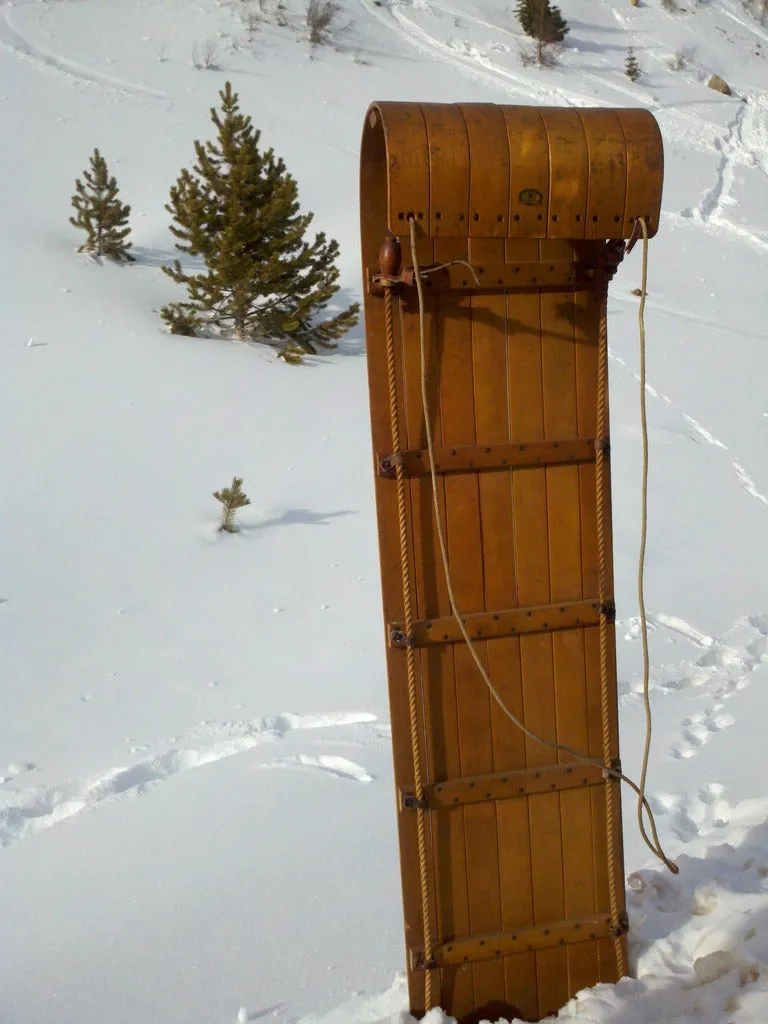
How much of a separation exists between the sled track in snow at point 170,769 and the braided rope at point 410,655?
1321mm

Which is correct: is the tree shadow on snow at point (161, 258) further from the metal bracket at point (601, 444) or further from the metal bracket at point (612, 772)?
the metal bracket at point (612, 772)

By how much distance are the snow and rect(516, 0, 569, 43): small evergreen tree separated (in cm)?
1074

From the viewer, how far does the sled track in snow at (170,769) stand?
146 inches

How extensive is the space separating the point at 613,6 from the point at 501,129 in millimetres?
28075

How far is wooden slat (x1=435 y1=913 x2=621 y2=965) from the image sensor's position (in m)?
2.55

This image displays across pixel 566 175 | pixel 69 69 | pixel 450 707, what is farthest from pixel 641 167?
pixel 69 69

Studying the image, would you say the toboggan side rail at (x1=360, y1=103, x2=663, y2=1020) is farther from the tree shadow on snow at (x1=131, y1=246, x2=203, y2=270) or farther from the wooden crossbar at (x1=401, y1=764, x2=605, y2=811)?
the tree shadow on snow at (x1=131, y1=246, x2=203, y2=270)

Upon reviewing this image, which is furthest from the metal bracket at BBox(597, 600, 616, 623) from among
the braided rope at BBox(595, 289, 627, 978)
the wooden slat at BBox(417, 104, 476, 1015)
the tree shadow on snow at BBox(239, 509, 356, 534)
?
the tree shadow on snow at BBox(239, 509, 356, 534)

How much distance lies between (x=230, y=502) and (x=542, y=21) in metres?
20.6

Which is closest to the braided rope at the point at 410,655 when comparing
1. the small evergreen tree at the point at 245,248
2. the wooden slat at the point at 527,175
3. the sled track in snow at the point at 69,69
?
the wooden slat at the point at 527,175

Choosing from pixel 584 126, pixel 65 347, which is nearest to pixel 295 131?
pixel 65 347

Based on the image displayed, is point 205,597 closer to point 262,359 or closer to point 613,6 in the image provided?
point 262,359

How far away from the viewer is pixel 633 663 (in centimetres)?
498

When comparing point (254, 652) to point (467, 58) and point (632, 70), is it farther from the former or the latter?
→ point (632, 70)
